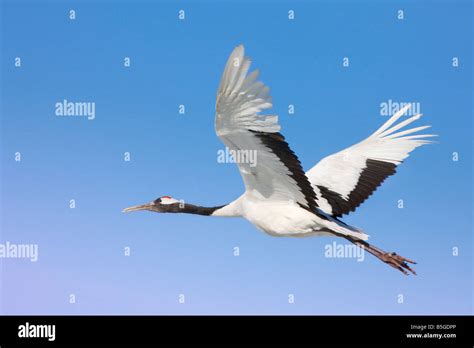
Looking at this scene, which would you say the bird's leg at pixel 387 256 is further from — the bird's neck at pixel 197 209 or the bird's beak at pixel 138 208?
the bird's beak at pixel 138 208

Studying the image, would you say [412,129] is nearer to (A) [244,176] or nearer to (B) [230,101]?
(A) [244,176]

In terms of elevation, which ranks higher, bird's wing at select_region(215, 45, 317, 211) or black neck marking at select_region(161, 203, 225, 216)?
bird's wing at select_region(215, 45, 317, 211)

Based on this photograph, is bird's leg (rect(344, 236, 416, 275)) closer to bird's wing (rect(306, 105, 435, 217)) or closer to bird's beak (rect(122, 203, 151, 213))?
bird's wing (rect(306, 105, 435, 217))

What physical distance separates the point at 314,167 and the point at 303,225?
102 inches

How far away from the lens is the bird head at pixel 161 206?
14.5 metres

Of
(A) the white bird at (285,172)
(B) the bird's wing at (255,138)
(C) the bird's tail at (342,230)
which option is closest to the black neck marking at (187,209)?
(A) the white bird at (285,172)

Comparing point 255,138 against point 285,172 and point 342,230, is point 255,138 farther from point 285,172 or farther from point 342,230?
point 342,230

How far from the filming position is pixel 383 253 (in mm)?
12227

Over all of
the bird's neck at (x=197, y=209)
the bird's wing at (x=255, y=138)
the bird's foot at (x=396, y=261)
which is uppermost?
the bird's wing at (x=255, y=138)

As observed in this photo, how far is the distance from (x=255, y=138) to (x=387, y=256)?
4.03m

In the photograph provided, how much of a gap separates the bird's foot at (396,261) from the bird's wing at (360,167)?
1493 mm

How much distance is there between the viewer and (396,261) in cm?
1213

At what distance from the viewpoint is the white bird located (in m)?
9.41

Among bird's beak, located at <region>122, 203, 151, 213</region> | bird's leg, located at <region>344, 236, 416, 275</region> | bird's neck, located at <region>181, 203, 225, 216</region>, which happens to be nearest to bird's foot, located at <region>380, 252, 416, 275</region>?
bird's leg, located at <region>344, 236, 416, 275</region>
